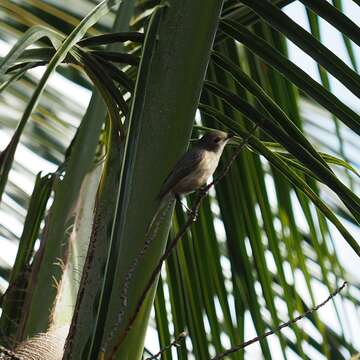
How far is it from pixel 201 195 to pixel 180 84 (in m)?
0.21

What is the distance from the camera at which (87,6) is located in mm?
2645

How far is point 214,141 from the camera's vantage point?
66.4 inches

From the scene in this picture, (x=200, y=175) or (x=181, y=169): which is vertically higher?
(x=200, y=175)

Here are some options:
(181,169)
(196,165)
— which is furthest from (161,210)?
(196,165)

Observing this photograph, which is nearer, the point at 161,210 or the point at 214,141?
the point at 161,210

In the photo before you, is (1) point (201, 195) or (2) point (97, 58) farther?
(2) point (97, 58)

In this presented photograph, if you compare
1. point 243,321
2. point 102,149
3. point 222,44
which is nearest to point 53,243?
point 102,149

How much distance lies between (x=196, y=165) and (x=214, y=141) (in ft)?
0.36

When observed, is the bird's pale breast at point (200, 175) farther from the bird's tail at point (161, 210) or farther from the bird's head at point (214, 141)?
the bird's tail at point (161, 210)

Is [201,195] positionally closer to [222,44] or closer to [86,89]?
[222,44]

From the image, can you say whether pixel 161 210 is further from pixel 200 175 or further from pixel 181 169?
pixel 200 175

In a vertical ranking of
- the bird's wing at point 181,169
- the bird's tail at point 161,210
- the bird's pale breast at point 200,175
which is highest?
the bird's pale breast at point 200,175

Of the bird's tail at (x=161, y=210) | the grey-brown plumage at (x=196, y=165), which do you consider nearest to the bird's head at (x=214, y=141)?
the grey-brown plumage at (x=196, y=165)

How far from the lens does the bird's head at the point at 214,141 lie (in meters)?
1.64
